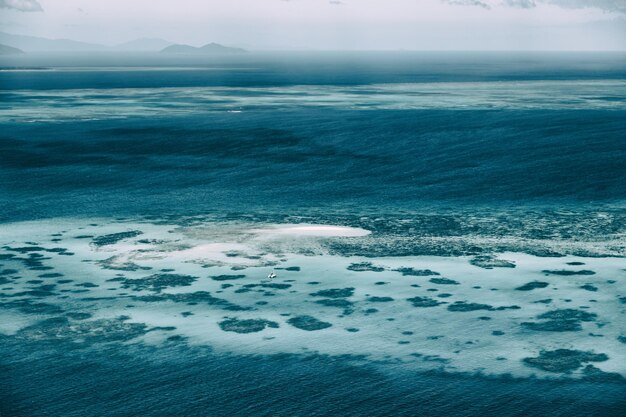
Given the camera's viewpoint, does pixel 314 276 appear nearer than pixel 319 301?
No

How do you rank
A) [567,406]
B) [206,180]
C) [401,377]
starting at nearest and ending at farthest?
[567,406], [401,377], [206,180]

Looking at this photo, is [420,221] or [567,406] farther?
[420,221]

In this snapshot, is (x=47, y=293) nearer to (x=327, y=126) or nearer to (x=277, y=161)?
(x=277, y=161)

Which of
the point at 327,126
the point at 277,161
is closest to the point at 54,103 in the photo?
the point at 327,126

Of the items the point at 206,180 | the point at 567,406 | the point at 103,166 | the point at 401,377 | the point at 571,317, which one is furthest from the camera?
the point at 103,166

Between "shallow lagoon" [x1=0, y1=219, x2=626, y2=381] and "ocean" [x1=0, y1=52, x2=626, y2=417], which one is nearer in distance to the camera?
"ocean" [x1=0, y1=52, x2=626, y2=417]

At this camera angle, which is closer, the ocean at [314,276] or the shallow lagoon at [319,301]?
the ocean at [314,276]

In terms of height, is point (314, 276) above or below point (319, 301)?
above
